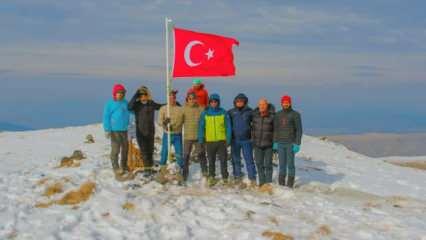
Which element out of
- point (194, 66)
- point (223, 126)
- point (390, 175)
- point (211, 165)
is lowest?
point (390, 175)

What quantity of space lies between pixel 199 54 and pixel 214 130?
193 cm

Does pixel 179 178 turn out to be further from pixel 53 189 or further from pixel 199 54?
pixel 199 54

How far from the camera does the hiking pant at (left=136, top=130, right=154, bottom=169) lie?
14.6 m

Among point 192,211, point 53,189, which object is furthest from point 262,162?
point 53,189

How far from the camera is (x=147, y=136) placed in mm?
14555

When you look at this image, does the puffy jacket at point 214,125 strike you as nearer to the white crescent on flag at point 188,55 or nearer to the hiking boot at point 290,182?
the white crescent on flag at point 188,55

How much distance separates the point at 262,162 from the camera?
14.6 meters

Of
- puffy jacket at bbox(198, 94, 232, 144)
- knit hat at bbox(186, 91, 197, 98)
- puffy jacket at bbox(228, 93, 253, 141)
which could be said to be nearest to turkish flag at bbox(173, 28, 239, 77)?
knit hat at bbox(186, 91, 197, 98)

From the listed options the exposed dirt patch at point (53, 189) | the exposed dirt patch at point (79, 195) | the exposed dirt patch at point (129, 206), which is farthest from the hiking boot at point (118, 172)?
the exposed dirt patch at point (129, 206)

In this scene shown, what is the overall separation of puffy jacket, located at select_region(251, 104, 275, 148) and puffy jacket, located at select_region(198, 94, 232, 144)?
61 centimetres

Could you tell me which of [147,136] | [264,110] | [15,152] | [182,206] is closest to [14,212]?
[182,206]

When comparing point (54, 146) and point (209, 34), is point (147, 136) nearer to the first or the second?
point (209, 34)

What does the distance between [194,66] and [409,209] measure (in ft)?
19.3

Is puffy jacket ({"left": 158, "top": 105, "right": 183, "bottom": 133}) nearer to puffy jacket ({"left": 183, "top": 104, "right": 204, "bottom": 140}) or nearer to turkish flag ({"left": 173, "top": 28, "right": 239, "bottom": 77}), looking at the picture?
puffy jacket ({"left": 183, "top": 104, "right": 204, "bottom": 140})
